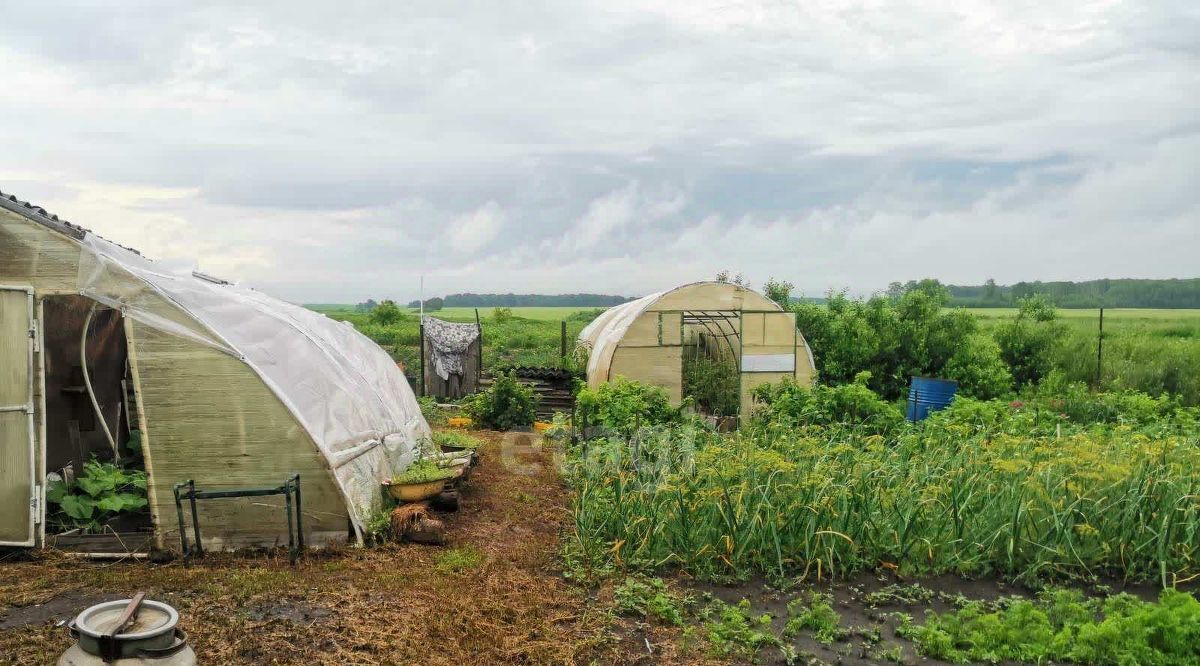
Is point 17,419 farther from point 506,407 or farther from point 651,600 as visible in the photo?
point 506,407

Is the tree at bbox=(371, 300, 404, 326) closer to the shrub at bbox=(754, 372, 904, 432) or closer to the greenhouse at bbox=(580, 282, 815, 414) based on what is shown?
the greenhouse at bbox=(580, 282, 815, 414)

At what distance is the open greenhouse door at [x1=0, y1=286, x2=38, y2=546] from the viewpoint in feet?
22.4

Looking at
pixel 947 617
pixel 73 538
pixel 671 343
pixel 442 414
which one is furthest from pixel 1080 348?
pixel 73 538

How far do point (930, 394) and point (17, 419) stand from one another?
11.3 m

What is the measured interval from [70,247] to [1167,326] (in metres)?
27.9

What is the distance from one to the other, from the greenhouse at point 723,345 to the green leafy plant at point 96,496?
6803 mm

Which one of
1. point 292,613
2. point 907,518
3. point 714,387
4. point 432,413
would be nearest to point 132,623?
point 292,613

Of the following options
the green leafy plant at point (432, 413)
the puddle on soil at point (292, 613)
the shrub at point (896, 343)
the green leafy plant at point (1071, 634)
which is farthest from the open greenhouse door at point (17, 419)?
the shrub at point (896, 343)

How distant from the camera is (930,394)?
513 inches

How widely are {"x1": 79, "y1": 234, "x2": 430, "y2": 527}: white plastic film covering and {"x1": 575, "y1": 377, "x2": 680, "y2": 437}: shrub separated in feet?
8.94

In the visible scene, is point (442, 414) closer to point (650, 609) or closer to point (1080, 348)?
point (650, 609)

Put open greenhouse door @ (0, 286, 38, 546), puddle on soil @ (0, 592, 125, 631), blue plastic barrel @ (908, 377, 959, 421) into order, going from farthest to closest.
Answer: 1. blue plastic barrel @ (908, 377, 959, 421)
2. open greenhouse door @ (0, 286, 38, 546)
3. puddle on soil @ (0, 592, 125, 631)

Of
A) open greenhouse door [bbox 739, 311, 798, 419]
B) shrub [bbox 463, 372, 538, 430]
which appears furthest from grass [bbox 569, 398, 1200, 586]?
shrub [bbox 463, 372, 538, 430]

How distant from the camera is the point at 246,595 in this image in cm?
593
